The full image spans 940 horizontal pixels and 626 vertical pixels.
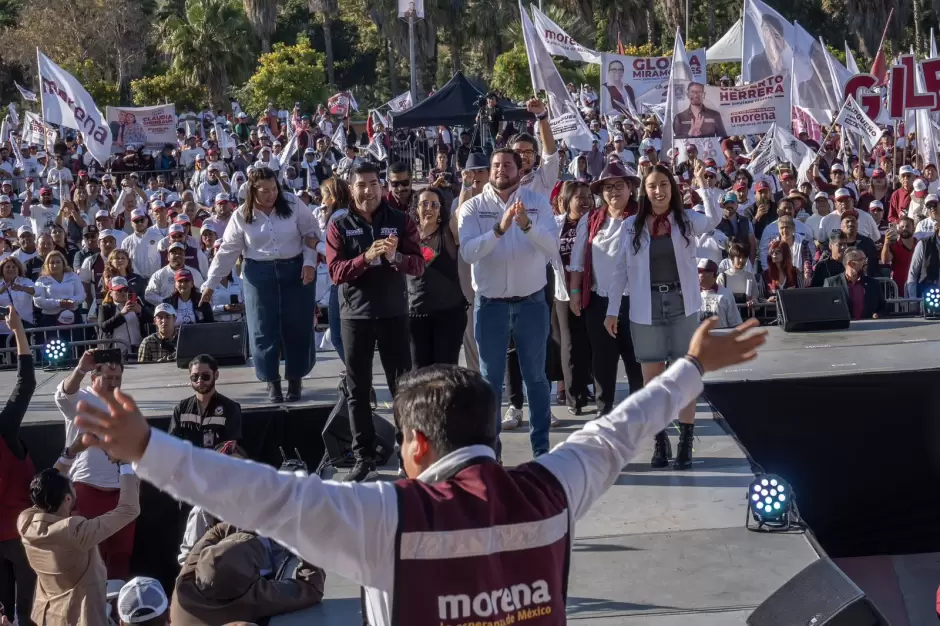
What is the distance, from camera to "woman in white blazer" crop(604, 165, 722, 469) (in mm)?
6719

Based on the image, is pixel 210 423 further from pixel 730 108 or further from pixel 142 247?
Answer: pixel 730 108

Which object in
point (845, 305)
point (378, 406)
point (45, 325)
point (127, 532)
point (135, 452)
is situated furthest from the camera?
point (45, 325)

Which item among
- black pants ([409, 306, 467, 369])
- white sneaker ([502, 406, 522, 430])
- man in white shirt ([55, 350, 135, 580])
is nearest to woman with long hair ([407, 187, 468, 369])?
black pants ([409, 306, 467, 369])

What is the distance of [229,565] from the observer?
5727 millimetres

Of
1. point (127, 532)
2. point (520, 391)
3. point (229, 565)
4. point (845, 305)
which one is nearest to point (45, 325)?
point (127, 532)

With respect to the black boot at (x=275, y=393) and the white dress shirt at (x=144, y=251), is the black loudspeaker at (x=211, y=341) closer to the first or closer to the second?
the black boot at (x=275, y=393)

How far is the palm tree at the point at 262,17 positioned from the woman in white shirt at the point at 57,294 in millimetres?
35989

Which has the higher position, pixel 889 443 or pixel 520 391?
pixel 520 391

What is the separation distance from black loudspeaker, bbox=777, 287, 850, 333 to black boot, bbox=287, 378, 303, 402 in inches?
169

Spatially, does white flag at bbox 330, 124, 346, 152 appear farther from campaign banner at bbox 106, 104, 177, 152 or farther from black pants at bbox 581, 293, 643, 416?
black pants at bbox 581, 293, 643, 416

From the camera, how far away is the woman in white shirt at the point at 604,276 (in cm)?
723

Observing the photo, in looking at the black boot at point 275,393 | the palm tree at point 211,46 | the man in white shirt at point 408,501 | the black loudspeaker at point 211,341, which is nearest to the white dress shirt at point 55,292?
the black loudspeaker at point 211,341

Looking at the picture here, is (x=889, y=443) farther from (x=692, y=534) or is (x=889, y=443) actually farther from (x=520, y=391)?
(x=692, y=534)

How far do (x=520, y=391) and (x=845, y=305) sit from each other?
3.74 meters
